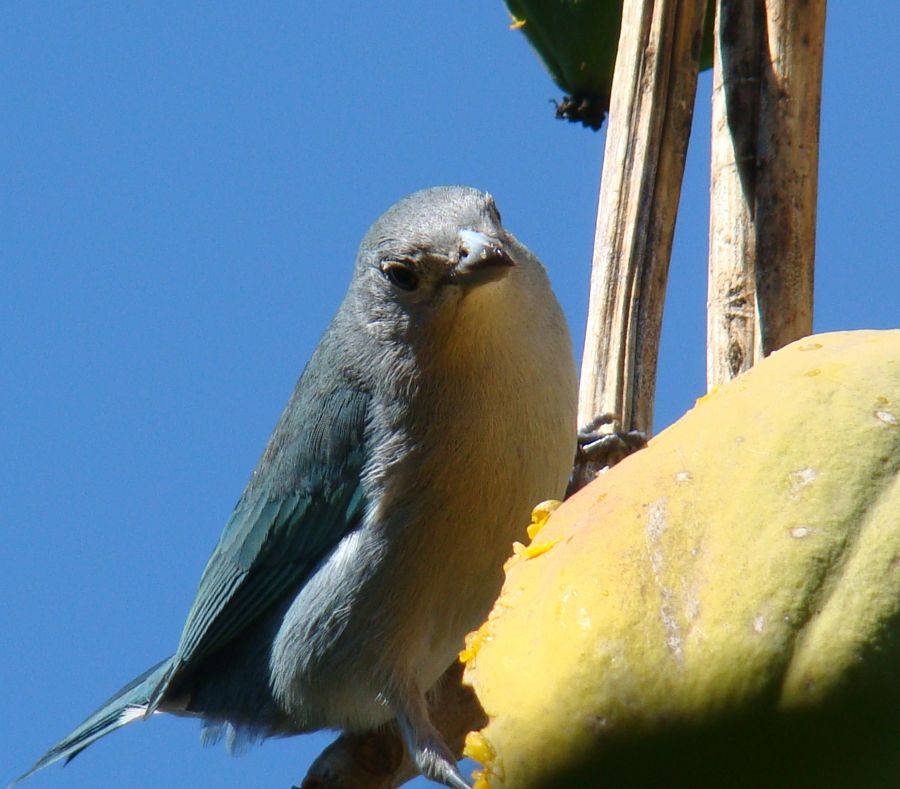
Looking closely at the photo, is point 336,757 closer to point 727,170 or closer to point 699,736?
point 727,170

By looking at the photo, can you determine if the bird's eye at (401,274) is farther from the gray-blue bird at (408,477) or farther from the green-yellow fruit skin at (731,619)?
the green-yellow fruit skin at (731,619)

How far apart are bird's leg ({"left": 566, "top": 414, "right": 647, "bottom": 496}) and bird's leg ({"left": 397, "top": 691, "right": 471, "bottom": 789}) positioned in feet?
2.56

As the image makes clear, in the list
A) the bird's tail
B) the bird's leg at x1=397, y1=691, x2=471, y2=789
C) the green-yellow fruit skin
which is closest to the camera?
the green-yellow fruit skin

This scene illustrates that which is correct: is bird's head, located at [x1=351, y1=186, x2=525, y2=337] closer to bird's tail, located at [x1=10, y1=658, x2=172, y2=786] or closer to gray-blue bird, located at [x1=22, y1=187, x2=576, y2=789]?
gray-blue bird, located at [x1=22, y1=187, x2=576, y2=789]

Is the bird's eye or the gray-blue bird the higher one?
the bird's eye

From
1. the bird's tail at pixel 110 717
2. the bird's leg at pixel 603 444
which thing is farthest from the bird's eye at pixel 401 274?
the bird's tail at pixel 110 717

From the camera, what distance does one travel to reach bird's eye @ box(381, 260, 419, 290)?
3658 millimetres

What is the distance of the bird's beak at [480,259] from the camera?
3393 millimetres

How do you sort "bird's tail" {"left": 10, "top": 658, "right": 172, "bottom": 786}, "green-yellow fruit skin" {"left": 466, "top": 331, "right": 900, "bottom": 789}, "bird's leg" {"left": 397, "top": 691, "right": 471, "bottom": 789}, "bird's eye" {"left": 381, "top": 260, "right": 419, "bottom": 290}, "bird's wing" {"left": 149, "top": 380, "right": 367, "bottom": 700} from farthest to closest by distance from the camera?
"bird's tail" {"left": 10, "top": 658, "right": 172, "bottom": 786}, "bird's wing" {"left": 149, "top": 380, "right": 367, "bottom": 700}, "bird's eye" {"left": 381, "top": 260, "right": 419, "bottom": 290}, "bird's leg" {"left": 397, "top": 691, "right": 471, "bottom": 789}, "green-yellow fruit skin" {"left": 466, "top": 331, "right": 900, "bottom": 789}

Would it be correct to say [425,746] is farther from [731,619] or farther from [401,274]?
[731,619]

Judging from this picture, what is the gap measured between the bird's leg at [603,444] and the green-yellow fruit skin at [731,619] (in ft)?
5.44

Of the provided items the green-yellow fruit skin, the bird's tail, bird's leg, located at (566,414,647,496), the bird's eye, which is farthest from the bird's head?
the green-yellow fruit skin

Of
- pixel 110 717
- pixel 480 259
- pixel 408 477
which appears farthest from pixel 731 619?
pixel 110 717

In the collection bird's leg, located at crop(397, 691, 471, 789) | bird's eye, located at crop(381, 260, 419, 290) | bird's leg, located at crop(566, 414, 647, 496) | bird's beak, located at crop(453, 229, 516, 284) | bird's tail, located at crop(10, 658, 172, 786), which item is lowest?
bird's leg, located at crop(397, 691, 471, 789)
